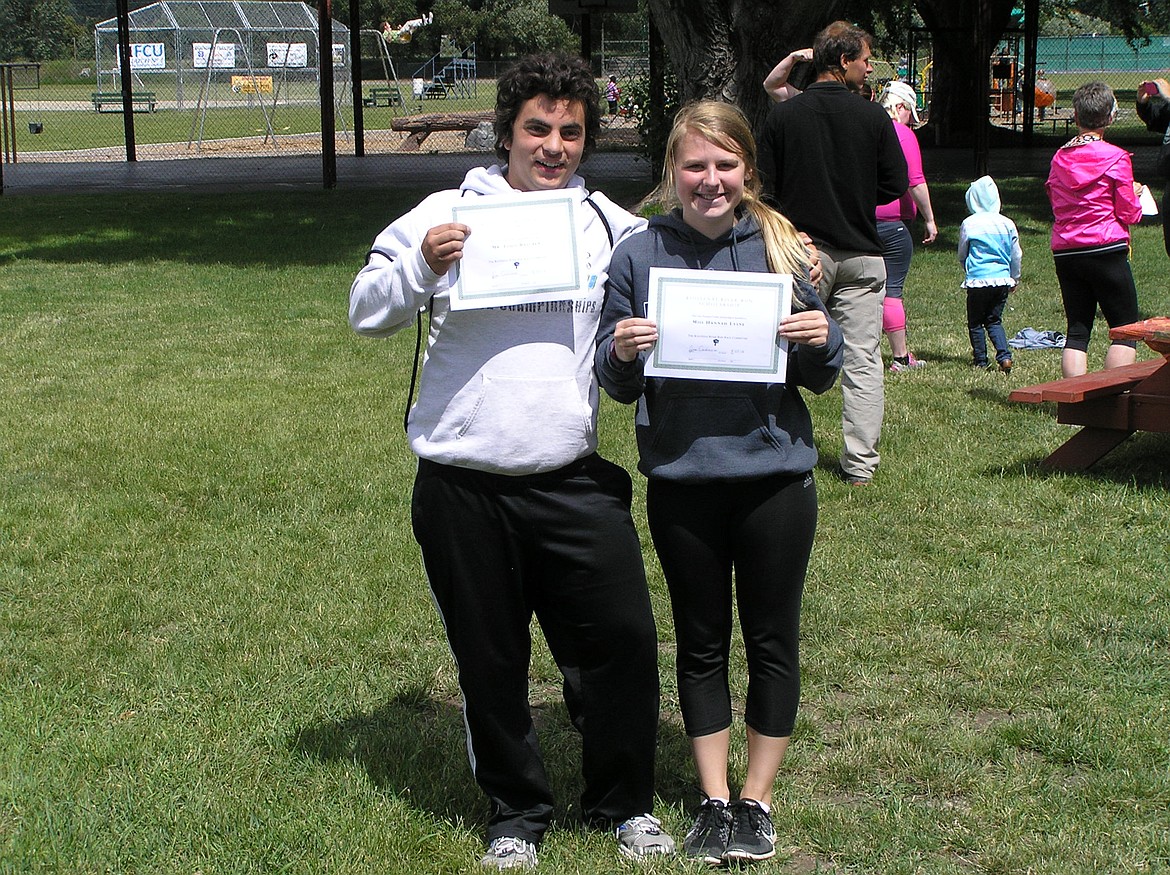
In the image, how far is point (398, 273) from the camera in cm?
311

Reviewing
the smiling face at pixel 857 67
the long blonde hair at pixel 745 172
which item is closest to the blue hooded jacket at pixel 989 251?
the smiling face at pixel 857 67

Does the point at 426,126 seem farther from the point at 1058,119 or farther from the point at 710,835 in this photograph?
the point at 710,835

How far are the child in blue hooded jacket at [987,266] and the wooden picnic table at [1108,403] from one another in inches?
88.5

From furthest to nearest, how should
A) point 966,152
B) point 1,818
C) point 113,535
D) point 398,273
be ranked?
point 966,152 < point 113,535 < point 1,818 < point 398,273

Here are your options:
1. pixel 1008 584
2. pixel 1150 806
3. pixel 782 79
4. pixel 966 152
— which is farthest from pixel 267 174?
pixel 1150 806

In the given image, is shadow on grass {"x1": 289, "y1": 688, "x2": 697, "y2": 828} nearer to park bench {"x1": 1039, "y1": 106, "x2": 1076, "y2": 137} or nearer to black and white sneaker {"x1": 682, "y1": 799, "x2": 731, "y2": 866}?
black and white sneaker {"x1": 682, "y1": 799, "x2": 731, "y2": 866}

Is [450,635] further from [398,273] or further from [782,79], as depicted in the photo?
[782,79]

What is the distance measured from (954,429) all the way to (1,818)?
5.64 m

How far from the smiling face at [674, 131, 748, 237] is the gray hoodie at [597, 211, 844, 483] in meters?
0.07

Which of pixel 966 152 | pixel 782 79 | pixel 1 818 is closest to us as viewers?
pixel 1 818

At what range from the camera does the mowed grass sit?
3.59 metres

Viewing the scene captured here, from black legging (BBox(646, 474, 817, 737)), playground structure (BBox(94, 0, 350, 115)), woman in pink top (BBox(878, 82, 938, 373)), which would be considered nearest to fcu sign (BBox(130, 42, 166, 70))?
playground structure (BBox(94, 0, 350, 115))

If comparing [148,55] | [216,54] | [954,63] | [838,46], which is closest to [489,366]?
[838,46]

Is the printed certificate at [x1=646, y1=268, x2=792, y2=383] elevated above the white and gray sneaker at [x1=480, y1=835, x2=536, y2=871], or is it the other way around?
the printed certificate at [x1=646, y1=268, x2=792, y2=383]
